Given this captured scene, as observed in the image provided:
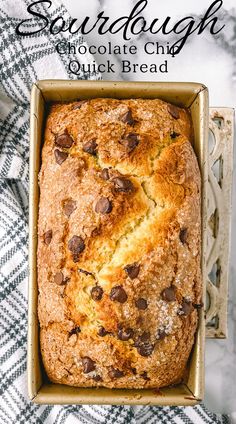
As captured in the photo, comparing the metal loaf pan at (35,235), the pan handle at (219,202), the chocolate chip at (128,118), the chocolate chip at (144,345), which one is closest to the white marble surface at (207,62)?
the pan handle at (219,202)

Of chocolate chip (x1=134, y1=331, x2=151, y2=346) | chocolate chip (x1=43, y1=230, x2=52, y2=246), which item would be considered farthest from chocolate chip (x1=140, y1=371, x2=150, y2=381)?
chocolate chip (x1=43, y1=230, x2=52, y2=246)

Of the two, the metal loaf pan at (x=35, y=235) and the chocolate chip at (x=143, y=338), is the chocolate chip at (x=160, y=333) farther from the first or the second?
the metal loaf pan at (x=35, y=235)

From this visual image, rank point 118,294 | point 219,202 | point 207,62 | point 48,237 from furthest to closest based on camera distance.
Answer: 1. point 207,62
2. point 219,202
3. point 48,237
4. point 118,294

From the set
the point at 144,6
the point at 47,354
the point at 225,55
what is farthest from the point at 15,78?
the point at 47,354

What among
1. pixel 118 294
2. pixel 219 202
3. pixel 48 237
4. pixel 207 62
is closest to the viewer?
pixel 118 294

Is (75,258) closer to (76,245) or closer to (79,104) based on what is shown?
(76,245)

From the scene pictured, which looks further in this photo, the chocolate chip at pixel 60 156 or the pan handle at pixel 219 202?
the pan handle at pixel 219 202

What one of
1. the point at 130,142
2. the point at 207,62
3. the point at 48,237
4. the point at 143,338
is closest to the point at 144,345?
the point at 143,338

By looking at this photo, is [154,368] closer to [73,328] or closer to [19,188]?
[73,328]
